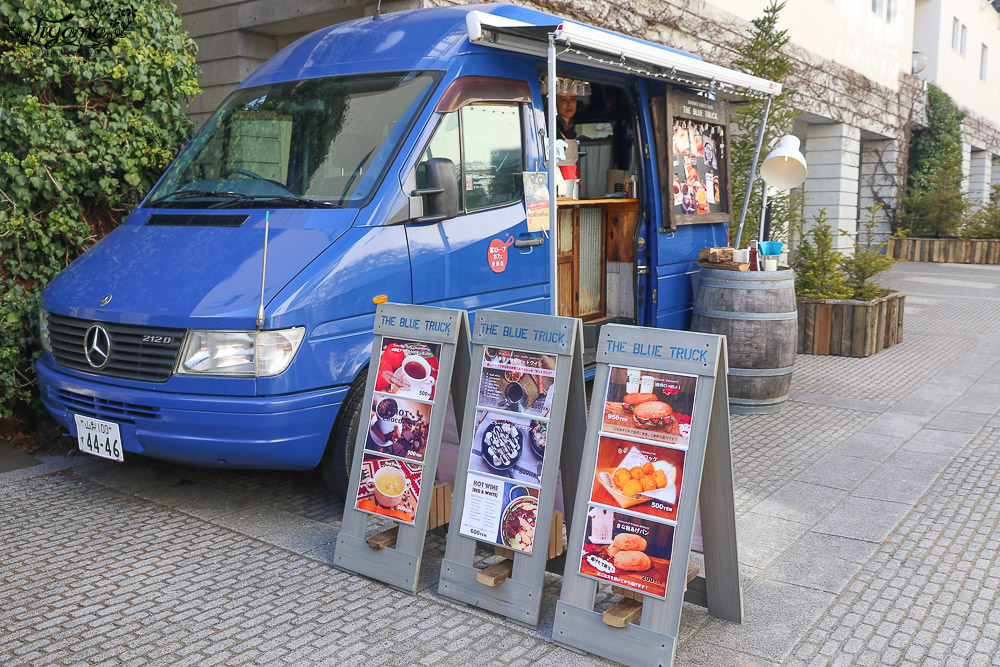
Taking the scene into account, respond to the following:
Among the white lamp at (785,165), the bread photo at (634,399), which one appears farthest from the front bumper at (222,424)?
the white lamp at (785,165)

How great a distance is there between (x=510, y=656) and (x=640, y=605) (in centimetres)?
53

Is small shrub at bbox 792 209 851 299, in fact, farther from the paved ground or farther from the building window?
the building window

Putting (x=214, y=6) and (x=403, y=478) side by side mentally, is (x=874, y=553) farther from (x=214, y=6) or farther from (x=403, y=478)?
(x=214, y=6)

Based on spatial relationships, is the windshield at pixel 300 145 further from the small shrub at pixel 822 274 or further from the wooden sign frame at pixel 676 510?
the small shrub at pixel 822 274

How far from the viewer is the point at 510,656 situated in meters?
3.30

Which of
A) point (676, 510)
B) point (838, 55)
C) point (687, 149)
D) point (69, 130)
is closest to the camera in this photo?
point (676, 510)

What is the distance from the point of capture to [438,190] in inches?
186

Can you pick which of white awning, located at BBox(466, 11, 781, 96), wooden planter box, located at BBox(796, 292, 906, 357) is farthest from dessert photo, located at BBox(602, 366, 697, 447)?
wooden planter box, located at BBox(796, 292, 906, 357)

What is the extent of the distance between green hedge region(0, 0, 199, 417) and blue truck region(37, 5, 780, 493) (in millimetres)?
1027

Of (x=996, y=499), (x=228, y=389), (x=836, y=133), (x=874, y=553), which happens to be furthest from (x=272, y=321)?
(x=836, y=133)

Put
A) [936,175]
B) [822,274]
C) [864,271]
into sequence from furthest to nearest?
[936,175] → [864,271] → [822,274]

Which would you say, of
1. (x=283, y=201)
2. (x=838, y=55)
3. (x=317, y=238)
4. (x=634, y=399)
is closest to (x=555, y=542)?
(x=634, y=399)

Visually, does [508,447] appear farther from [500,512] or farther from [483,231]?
[483,231]

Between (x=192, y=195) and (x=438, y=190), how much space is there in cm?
158
